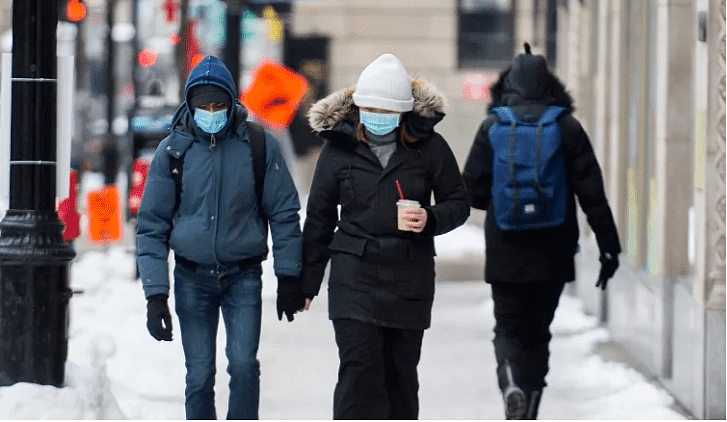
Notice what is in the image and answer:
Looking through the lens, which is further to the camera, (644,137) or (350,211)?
(644,137)

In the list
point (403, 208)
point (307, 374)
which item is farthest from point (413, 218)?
point (307, 374)

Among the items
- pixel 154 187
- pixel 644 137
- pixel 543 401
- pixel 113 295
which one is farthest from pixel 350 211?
pixel 113 295

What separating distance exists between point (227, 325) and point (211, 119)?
90 centimetres

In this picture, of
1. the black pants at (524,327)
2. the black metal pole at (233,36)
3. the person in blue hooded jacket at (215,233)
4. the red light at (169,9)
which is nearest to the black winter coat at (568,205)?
the black pants at (524,327)

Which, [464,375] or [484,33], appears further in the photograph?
[484,33]

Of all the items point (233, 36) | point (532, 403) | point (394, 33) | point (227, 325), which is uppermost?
point (394, 33)

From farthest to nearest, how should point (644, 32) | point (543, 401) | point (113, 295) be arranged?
point (113, 295) < point (644, 32) < point (543, 401)

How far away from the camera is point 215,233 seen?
6.95 m

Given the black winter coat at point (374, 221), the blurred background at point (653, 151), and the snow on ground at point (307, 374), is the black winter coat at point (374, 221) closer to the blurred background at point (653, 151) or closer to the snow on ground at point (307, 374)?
the snow on ground at point (307, 374)

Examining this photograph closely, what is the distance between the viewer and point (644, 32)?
1178 centimetres

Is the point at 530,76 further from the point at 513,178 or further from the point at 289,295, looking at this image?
the point at 289,295

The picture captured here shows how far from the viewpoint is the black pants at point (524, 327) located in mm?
8031

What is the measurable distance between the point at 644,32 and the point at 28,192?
5.25 meters

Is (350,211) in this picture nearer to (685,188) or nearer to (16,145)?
(16,145)
